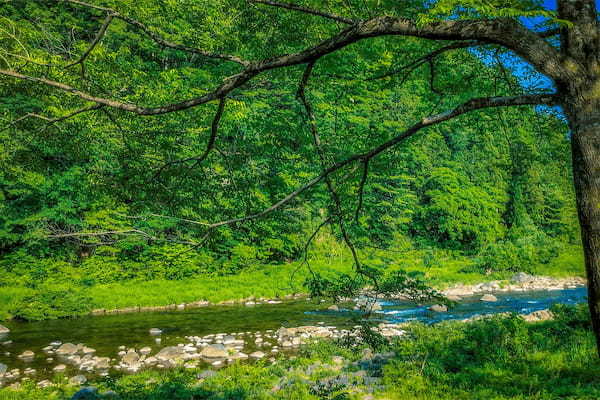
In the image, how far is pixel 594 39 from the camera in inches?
95.5

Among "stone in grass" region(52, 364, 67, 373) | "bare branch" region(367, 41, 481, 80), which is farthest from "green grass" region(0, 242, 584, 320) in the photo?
"bare branch" region(367, 41, 481, 80)

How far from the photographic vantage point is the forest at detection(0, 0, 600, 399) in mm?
3275

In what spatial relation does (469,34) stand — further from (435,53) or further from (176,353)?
(176,353)

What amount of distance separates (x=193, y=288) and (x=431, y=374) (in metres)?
10.4

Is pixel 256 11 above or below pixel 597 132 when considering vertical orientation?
above

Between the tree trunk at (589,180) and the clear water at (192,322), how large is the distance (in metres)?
6.61

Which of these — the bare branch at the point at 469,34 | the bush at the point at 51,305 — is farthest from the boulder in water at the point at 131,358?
the bare branch at the point at 469,34

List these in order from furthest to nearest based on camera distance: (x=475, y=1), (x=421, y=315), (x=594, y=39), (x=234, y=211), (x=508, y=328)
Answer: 1. (x=421, y=315)
2. (x=508, y=328)
3. (x=234, y=211)
4. (x=594, y=39)
5. (x=475, y=1)

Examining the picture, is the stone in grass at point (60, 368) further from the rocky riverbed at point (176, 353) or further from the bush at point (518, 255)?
the bush at point (518, 255)

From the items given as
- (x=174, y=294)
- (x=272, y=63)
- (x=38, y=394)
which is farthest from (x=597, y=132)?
(x=174, y=294)

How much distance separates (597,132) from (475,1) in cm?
101

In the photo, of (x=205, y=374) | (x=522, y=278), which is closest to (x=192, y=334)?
(x=205, y=374)

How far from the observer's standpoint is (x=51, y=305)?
460 inches

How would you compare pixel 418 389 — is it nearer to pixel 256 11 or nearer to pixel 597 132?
pixel 597 132
